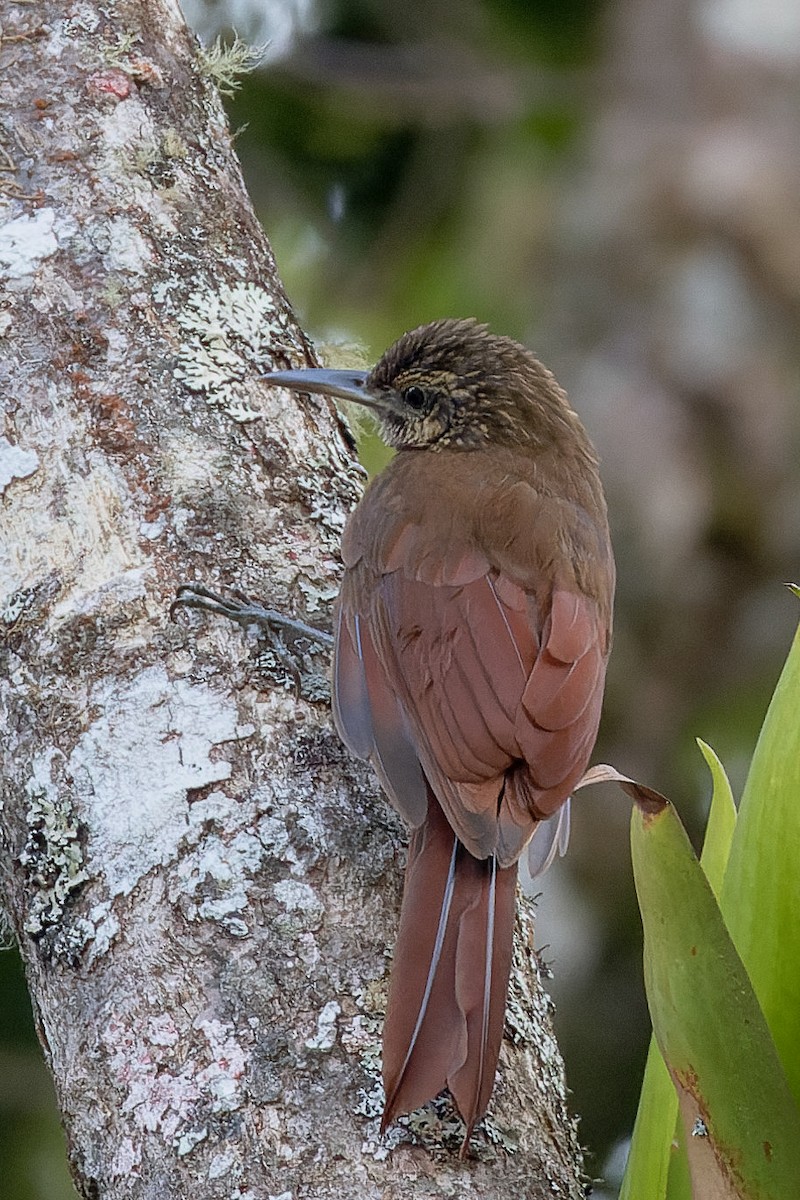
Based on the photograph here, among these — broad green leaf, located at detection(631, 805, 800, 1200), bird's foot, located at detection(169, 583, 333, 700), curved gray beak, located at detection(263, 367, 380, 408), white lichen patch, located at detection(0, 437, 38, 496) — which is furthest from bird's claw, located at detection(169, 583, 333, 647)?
broad green leaf, located at detection(631, 805, 800, 1200)

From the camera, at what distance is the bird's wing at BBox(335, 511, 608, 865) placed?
2.22 metres

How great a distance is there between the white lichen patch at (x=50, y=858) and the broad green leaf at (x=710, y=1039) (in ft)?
2.40

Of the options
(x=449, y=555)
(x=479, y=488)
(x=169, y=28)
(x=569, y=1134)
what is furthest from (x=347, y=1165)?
(x=169, y=28)

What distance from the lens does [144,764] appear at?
6.82 feet

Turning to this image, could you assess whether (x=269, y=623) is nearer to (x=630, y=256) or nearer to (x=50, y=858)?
(x=50, y=858)

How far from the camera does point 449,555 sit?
8.54 feet

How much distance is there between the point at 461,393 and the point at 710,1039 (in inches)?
63.4

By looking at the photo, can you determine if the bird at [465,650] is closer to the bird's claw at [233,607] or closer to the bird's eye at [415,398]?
the bird's eye at [415,398]

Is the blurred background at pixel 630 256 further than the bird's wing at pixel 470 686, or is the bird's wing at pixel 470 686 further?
the blurred background at pixel 630 256

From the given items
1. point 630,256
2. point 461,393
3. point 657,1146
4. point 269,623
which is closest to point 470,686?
point 269,623

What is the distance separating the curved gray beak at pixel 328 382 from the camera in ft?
8.49

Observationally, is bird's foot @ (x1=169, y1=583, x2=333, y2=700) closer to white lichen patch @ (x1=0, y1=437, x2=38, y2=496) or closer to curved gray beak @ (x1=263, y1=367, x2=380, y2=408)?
white lichen patch @ (x1=0, y1=437, x2=38, y2=496)

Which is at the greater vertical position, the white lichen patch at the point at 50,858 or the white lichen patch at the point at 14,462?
the white lichen patch at the point at 14,462

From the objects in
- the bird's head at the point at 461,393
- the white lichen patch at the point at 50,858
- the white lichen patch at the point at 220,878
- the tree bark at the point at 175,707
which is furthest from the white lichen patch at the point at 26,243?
the white lichen patch at the point at 220,878
